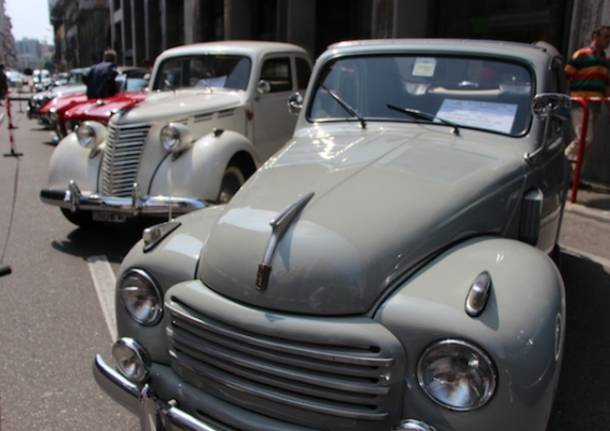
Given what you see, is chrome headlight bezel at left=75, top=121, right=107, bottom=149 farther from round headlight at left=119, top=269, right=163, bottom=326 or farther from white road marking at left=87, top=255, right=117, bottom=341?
round headlight at left=119, top=269, right=163, bottom=326

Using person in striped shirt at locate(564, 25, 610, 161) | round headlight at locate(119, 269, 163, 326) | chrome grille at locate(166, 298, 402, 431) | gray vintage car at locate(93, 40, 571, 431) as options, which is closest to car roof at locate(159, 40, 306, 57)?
person in striped shirt at locate(564, 25, 610, 161)

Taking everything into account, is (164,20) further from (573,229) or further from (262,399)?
(262,399)

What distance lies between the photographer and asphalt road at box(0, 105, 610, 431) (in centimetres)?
295

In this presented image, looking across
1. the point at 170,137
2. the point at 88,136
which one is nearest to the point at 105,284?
the point at 170,137

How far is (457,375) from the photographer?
180cm

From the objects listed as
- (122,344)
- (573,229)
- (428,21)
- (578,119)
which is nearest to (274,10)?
(428,21)

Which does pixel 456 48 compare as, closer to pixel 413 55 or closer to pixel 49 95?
pixel 413 55

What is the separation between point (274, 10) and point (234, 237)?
62.6ft

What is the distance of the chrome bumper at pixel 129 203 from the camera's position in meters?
5.07

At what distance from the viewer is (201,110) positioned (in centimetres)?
602

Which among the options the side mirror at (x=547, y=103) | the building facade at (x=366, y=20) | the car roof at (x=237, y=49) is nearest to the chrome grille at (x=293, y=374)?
the side mirror at (x=547, y=103)

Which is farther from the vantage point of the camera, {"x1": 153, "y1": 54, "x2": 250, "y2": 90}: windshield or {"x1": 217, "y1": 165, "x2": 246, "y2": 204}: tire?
{"x1": 153, "y1": 54, "x2": 250, "y2": 90}: windshield

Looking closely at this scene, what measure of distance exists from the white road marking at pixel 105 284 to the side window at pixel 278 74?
2.89 metres

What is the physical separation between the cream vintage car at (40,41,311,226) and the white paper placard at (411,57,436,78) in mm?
2250
